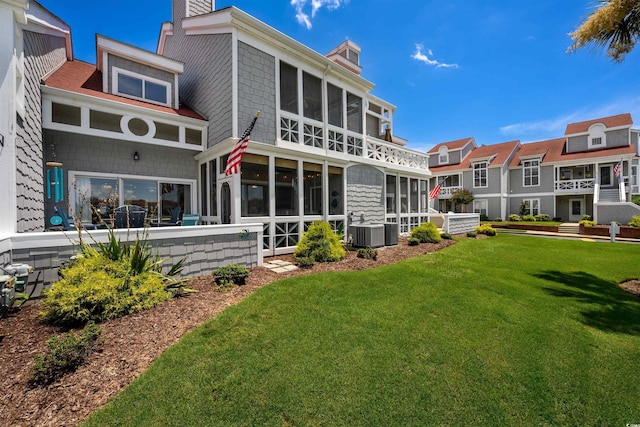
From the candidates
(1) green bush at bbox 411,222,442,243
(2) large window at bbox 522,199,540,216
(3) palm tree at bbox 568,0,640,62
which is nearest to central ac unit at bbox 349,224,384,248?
(1) green bush at bbox 411,222,442,243

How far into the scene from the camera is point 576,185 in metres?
23.0

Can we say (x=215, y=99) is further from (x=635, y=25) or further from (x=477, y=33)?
(x=477, y=33)

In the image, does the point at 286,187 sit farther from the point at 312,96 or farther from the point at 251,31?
the point at 251,31

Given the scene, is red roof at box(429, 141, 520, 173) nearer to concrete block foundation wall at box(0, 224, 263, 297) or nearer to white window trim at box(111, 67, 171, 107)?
concrete block foundation wall at box(0, 224, 263, 297)

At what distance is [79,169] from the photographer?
783 centimetres

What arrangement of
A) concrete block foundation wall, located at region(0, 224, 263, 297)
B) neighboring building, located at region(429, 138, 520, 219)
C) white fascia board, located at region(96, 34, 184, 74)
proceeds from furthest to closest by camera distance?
1. neighboring building, located at region(429, 138, 520, 219)
2. white fascia board, located at region(96, 34, 184, 74)
3. concrete block foundation wall, located at region(0, 224, 263, 297)

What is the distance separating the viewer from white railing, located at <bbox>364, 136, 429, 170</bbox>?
12.2 metres

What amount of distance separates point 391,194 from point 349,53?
825cm

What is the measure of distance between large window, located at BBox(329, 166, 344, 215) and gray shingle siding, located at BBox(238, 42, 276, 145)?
2929 mm

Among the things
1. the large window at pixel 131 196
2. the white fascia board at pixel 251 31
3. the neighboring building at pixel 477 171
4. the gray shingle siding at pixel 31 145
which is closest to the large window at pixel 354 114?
the white fascia board at pixel 251 31

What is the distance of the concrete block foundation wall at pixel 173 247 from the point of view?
4.16 metres

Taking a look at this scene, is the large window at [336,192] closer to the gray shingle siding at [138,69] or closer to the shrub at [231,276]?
the shrub at [231,276]

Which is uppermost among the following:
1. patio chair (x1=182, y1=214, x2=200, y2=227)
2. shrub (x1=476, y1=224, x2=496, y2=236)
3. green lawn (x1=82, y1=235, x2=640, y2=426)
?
patio chair (x1=182, y1=214, x2=200, y2=227)

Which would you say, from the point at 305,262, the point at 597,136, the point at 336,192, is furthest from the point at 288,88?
the point at 597,136
